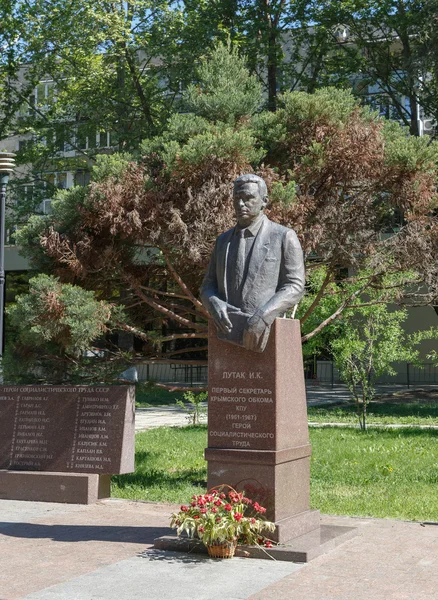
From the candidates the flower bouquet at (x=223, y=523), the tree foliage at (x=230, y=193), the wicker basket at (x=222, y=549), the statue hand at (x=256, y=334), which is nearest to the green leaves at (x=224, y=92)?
the tree foliage at (x=230, y=193)

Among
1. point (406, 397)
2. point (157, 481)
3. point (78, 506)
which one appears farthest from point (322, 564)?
point (406, 397)

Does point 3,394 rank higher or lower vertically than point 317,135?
lower

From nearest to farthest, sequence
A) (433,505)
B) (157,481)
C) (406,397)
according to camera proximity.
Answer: (433,505) → (157,481) → (406,397)

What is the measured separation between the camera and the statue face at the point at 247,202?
325 inches

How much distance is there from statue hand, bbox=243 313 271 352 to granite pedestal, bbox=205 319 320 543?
98 millimetres

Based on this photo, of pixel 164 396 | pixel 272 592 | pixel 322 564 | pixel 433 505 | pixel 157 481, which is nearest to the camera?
pixel 272 592

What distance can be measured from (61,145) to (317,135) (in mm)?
17717

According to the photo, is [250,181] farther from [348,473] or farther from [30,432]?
[348,473]

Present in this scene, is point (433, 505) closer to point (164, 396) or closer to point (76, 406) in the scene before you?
point (76, 406)

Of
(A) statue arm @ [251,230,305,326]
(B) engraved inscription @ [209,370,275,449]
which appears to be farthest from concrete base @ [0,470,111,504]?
(A) statue arm @ [251,230,305,326]

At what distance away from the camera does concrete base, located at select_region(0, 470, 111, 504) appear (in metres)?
10.5

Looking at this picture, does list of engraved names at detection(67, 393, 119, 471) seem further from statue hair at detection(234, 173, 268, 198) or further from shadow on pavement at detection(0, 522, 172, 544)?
statue hair at detection(234, 173, 268, 198)

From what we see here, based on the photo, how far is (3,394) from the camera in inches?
451

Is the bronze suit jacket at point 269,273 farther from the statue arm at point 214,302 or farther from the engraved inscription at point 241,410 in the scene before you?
the engraved inscription at point 241,410
